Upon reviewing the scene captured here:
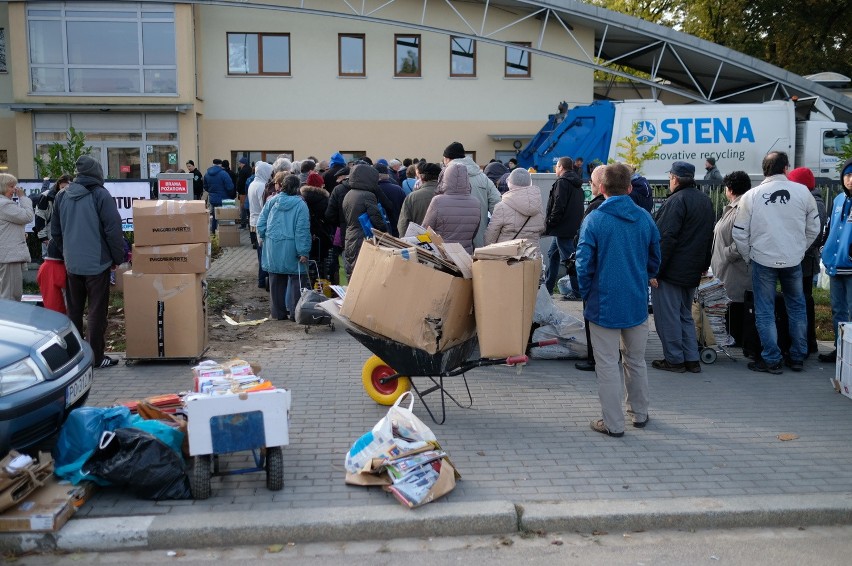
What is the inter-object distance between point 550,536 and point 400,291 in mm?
2080

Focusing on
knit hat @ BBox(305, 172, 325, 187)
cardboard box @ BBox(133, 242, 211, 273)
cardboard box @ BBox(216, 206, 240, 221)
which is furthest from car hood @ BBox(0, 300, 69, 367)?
cardboard box @ BBox(216, 206, 240, 221)

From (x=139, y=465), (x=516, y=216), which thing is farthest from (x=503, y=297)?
(x=516, y=216)

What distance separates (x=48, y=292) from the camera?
8039 millimetres

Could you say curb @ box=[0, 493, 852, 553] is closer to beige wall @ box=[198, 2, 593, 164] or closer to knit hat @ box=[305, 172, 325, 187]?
knit hat @ box=[305, 172, 325, 187]

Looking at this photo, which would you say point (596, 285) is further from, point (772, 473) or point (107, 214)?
point (107, 214)

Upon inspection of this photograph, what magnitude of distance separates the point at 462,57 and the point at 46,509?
23.8 metres

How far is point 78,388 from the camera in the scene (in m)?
5.61

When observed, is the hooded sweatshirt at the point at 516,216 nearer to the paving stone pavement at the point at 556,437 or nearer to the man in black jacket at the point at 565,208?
the paving stone pavement at the point at 556,437

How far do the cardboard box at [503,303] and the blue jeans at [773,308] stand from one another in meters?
2.96

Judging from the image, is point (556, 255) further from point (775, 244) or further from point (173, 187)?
point (173, 187)

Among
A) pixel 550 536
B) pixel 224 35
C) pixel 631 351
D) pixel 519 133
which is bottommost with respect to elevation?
pixel 550 536

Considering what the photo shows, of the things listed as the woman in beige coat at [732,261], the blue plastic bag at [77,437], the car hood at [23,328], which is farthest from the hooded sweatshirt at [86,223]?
the woman in beige coat at [732,261]

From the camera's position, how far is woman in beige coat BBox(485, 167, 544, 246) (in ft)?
28.5

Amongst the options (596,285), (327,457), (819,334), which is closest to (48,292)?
(327,457)
